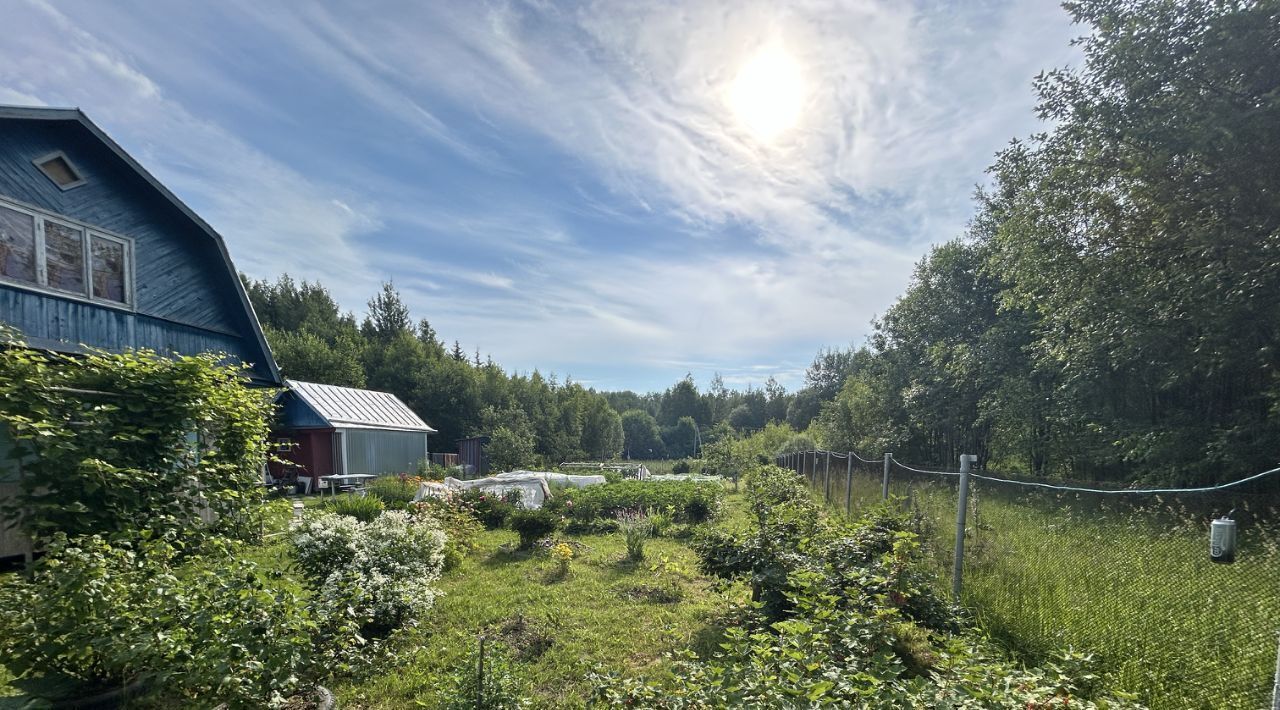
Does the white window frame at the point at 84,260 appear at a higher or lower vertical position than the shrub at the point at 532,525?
higher

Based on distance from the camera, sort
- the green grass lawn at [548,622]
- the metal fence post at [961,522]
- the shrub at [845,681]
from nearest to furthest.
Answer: the shrub at [845,681]
the green grass lawn at [548,622]
the metal fence post at [961,522]

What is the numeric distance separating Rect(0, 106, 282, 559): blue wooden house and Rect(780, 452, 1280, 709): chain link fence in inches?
355

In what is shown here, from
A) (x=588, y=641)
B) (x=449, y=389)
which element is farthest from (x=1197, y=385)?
(x=449, y=389)

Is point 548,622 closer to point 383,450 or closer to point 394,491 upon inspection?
point 394,491

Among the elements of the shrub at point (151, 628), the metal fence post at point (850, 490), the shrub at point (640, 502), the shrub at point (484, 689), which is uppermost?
the shrub at point (151, 628)

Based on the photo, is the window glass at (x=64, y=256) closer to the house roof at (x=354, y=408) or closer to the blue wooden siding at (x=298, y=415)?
the house roof at (x=354, y=408)

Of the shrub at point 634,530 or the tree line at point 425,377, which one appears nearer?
the shrub at point 634,530

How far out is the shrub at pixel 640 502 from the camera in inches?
400

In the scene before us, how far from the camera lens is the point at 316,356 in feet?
87.8

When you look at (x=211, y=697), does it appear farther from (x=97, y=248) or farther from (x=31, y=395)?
(x=97, y=248)

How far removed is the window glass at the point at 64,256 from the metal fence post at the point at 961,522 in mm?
10289

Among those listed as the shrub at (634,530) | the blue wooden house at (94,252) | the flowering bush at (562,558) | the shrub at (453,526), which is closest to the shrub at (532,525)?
the shrub at (453,526)

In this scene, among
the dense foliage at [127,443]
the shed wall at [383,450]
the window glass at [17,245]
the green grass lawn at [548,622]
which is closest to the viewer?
the dense foliage at [127,443]

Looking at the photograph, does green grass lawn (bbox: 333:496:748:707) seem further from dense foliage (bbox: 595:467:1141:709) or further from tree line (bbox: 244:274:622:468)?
tree line (bbox: 244:274:622:468)
